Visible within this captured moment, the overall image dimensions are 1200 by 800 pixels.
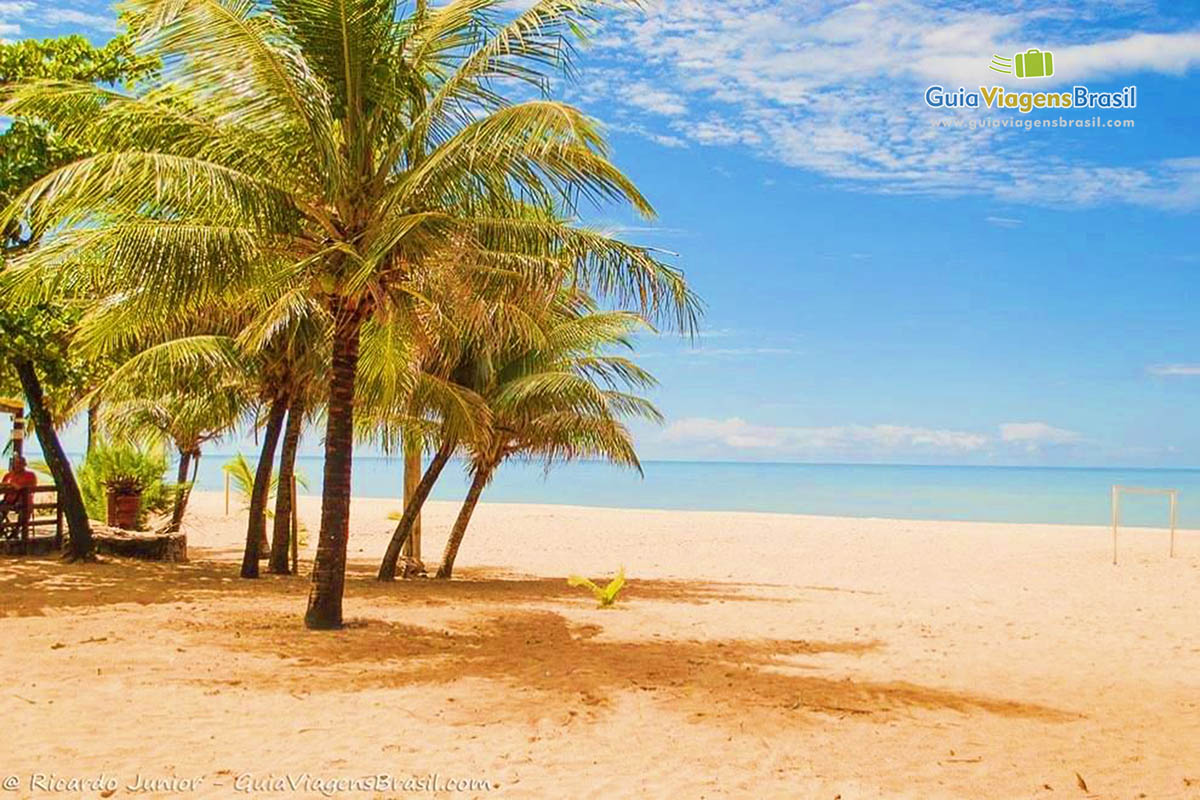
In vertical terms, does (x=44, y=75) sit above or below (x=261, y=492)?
above

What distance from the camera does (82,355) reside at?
12180mm

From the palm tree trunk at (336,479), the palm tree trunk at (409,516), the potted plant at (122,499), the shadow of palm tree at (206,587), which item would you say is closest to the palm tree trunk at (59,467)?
the shadow of palm tree at (206,587)

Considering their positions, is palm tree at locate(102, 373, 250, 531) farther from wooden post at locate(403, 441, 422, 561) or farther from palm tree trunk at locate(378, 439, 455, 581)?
palm tree trunk at locate(378, 439, 455, 581)

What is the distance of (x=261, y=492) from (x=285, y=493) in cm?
34

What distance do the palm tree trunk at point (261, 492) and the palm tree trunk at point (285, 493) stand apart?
0.49 feet

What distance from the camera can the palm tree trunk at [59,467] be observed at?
12258 mm

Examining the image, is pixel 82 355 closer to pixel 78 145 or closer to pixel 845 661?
pixel 78 145

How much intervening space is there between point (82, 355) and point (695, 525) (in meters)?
17.4

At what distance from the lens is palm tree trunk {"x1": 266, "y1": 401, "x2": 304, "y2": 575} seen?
13.3 metres

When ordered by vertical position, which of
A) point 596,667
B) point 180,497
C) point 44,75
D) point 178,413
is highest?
point 44,75

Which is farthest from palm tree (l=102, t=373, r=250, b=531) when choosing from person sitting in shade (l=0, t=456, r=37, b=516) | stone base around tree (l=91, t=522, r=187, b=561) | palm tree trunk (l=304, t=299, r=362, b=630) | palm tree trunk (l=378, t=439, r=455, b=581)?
palm tree trunk (l=304, t=299, r=362, b=630)

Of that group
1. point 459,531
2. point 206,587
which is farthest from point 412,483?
point 206,587

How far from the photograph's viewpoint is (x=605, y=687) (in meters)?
7.06

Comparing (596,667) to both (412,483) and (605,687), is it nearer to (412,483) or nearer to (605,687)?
(605,687)
